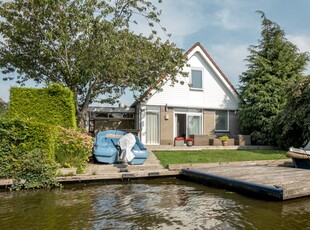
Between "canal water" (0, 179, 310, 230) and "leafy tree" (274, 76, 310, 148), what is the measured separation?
9.42 metres

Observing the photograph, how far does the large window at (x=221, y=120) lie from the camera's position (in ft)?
64.4

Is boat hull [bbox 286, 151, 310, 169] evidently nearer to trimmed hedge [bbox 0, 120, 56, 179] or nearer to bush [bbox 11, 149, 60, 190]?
bush [bbox 11, 149, 60, 190]

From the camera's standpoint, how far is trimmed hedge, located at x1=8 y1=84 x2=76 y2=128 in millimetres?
11328

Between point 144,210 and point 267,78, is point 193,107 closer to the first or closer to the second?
point 267,78

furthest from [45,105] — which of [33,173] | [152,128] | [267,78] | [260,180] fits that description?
[267,78]

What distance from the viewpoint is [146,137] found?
701 inches

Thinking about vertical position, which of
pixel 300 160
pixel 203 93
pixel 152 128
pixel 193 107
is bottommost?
pixel 300 160

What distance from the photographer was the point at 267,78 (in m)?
18.9

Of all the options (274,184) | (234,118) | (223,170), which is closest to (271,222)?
(274,184)

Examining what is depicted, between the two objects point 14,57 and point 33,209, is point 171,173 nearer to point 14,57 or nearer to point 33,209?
point 33,209

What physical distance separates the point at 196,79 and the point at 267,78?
4.63m

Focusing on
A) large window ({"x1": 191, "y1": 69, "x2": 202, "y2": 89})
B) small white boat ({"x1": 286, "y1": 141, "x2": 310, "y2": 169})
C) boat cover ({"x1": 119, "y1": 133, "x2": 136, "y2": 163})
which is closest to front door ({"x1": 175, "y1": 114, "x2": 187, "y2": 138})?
large window ({"x1": 191, "y1": 69, "x2": 202, "y2": 89})

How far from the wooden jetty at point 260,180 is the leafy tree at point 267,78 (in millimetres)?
9219

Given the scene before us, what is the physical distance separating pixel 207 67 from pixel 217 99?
2.26 metres
